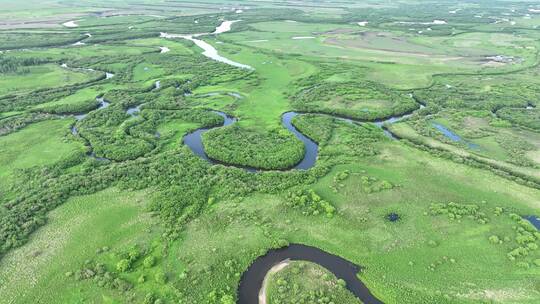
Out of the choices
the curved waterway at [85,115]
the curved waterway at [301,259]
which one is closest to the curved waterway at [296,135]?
the curved waterway at [85,115]

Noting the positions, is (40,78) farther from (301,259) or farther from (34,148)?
(301,259)

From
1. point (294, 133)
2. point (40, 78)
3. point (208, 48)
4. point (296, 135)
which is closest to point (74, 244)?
point (296, 135)

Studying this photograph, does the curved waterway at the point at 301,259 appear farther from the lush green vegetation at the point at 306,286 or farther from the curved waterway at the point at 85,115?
the curved waterway at the point at 85,115

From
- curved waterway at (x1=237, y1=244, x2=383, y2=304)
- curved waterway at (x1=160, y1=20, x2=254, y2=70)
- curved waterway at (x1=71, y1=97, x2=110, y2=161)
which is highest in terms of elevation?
curved waterway at (x1=160, y1=20, x2=254, y2=70)

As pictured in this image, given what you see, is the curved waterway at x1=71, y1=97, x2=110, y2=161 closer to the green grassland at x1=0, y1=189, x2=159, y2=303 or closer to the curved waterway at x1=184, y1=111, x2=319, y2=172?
the green grassland at x1=0, y1=189, x2=159, y2=303

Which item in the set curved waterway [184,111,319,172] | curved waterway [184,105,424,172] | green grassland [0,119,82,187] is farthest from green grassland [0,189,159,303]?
curved waterway [184,105,424,172]

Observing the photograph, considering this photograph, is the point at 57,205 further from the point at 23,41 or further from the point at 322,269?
the point at 23,41
